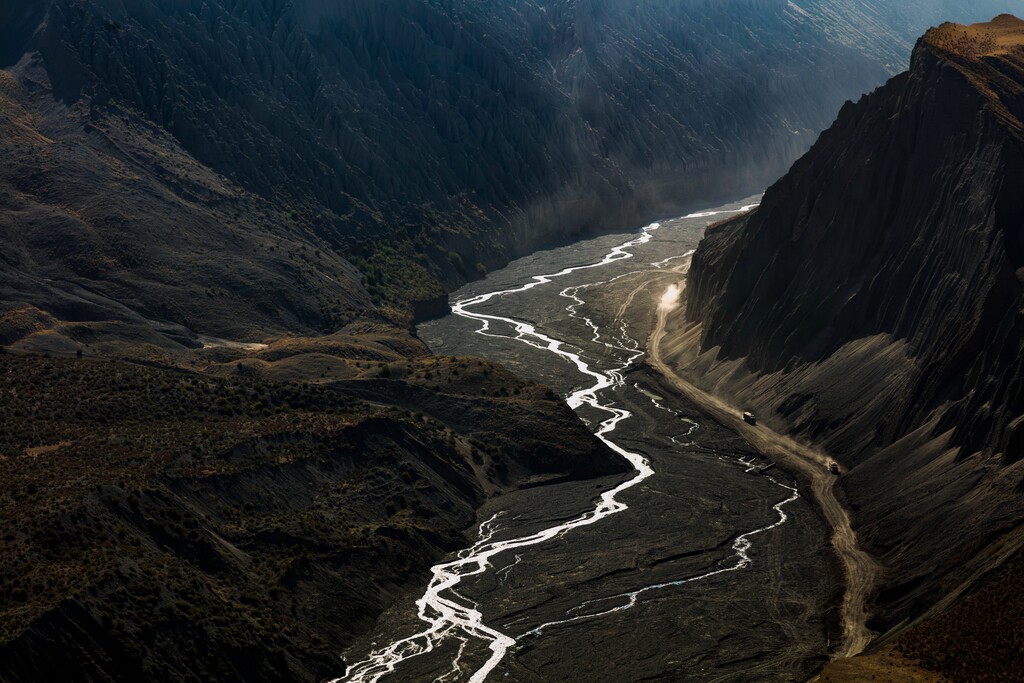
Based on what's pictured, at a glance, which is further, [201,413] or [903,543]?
[201,413]

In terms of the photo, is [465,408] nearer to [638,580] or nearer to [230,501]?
[638,580]

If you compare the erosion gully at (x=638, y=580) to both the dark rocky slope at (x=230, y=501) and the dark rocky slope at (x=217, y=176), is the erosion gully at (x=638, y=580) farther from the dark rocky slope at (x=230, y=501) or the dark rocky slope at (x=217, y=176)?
the dark rocky slope at (x=217, y=176)

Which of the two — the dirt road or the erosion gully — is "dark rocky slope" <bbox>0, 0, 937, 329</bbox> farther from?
the erosion gully

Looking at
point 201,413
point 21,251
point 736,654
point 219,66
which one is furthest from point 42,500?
point 219,66

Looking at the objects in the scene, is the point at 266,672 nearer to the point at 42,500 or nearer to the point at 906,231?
the point at 42,500

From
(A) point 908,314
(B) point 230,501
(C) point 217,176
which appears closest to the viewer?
(B) point 230,501

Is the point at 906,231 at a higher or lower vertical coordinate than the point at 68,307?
higher

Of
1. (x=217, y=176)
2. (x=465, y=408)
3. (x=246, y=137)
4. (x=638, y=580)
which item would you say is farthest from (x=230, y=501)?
(x=246, y=137)
